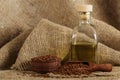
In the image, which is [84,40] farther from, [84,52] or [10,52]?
[10,52]

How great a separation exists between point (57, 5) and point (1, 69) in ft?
1.19

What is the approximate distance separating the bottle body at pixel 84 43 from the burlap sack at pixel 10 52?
173mm

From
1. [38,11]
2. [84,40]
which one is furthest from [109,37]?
[38,11]

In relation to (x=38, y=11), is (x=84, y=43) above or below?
below

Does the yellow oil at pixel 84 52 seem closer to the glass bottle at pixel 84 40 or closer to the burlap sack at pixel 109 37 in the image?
the glass bottle at pixel 84 40

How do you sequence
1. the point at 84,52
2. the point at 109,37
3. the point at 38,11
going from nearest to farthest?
the point at 84,52 < the point at 109,37 < the point at 38,11

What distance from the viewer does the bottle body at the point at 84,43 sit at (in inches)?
38.1

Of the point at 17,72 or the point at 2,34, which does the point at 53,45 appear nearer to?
the point at 17,72

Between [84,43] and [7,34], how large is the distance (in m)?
0.31

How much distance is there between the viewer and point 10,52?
1.06 meters

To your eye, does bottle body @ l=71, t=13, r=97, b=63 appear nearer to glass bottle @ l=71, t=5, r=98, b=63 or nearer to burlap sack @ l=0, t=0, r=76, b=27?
glass bottle @ l=71, t=5, r=98, b=63

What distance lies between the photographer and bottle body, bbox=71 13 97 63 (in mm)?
967

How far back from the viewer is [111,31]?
1130 millimetres

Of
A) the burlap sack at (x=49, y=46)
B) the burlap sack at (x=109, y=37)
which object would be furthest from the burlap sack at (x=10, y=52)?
the burlap sack at (x=109, y=37)
